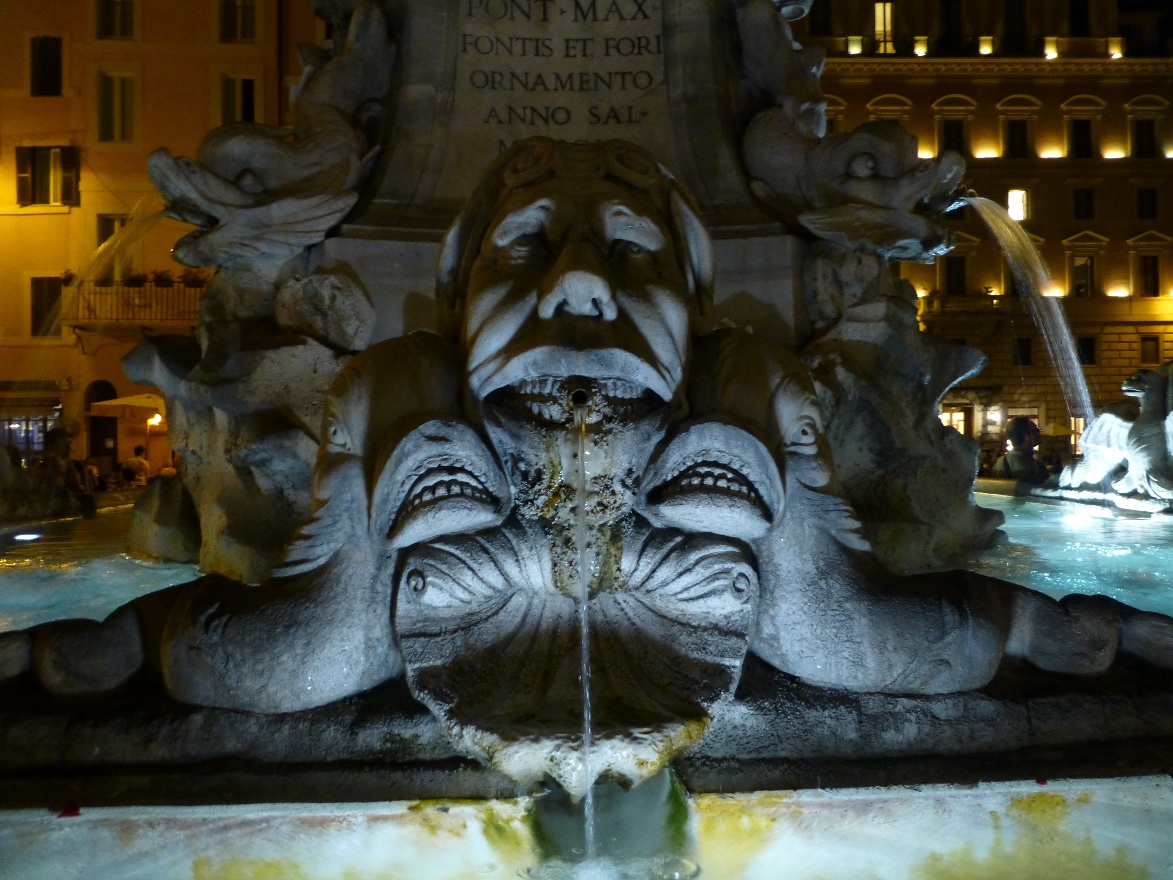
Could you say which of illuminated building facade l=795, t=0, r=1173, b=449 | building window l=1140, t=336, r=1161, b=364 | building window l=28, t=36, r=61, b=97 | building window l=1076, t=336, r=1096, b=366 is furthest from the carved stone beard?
building window l=1140, t=336, r=1161, b=364

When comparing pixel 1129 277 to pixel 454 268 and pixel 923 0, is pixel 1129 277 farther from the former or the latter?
pixel 454 268

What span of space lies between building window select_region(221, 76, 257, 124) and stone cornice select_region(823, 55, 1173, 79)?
64.9 ft

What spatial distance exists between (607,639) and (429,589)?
430mm

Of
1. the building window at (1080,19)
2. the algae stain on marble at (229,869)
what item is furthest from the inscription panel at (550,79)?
the building window at (1080,19)

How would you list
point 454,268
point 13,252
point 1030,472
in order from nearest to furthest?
point 454,268
point 1030,472
point 13,252

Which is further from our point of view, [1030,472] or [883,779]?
[1030,472]

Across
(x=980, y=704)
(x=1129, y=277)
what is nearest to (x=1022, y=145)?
(x=1129, y=277)

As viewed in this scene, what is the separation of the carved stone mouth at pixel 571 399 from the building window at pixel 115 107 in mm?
28291

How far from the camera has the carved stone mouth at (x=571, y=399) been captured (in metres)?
2.53

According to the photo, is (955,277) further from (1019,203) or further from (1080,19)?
(1080,19)

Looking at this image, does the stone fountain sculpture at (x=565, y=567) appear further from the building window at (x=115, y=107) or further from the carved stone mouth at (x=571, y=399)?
the building window at (x=115, y=107)

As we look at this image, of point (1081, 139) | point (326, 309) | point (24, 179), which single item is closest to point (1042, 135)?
point (1081, 139)

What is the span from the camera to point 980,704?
2.43 m

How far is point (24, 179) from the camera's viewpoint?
27500mm
